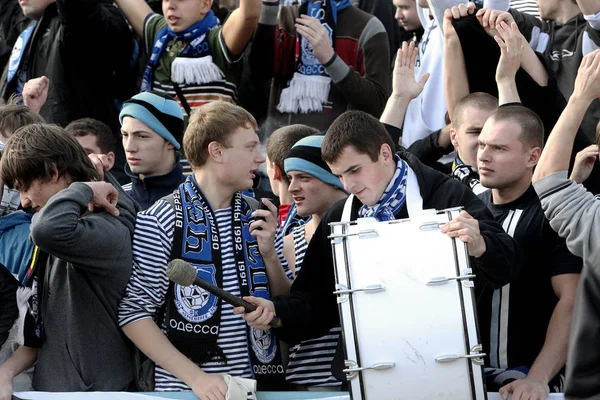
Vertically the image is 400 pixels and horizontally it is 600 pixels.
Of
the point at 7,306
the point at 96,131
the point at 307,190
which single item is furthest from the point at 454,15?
the point at 7,306

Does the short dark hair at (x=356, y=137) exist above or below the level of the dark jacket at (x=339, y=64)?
below

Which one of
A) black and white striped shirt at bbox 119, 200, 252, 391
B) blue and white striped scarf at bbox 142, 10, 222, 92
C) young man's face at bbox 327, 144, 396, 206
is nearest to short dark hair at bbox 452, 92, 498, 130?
young man's face at bbox 327, 144, 396, 206

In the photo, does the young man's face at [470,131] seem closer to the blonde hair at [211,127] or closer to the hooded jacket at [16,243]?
the blonde hair at [211,127]

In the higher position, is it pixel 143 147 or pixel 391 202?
pixel 143 147

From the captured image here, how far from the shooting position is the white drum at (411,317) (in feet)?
13.1

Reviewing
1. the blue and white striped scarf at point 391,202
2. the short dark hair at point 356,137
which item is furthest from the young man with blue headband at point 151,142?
the blue and white striped scarf at point 391,202

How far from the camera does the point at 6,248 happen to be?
17.2ft

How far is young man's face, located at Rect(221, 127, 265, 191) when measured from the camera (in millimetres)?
4941

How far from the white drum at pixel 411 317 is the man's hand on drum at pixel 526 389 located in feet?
1.15

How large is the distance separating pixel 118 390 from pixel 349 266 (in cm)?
124

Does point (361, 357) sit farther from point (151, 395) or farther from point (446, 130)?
point (446, 130)

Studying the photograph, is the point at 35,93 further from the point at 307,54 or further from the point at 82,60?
the point at 307,54

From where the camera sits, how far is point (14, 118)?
228 inches

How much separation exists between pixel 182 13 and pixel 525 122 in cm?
259
